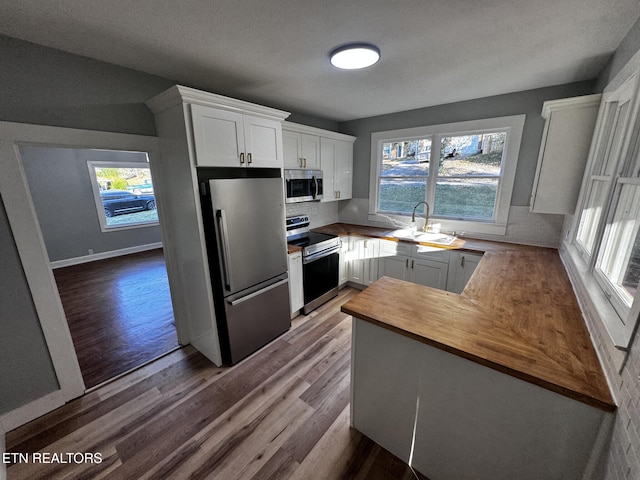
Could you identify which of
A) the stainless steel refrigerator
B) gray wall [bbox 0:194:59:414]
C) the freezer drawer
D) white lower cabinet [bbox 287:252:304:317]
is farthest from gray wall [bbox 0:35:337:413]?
white lower cabinet [bbox 287:252:304:317]

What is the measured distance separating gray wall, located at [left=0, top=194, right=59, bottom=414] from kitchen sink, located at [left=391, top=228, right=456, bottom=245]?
3389mm

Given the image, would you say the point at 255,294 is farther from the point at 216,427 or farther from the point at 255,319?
the point at 216,427

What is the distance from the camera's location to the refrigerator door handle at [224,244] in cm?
202

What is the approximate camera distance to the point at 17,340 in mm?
1700

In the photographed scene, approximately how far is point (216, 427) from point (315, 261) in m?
1.82

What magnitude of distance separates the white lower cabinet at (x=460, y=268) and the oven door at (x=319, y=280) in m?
1.39

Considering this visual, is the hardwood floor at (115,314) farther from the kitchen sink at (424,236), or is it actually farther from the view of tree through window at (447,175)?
the view of tree through window at (447,175)

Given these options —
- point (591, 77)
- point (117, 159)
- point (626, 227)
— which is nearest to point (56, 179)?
point (117, 159)

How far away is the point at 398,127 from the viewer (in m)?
3.52

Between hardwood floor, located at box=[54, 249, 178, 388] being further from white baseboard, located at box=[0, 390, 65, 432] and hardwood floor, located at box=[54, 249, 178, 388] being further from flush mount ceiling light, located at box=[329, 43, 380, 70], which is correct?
flush mount ceiling light, located at box=[329, 43, 380, 70]

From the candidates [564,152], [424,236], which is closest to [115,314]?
[424,236]

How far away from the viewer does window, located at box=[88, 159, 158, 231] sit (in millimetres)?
5141

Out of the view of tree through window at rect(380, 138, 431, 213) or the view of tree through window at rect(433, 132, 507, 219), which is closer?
the view of tree through window at rect(433, 132, 507, 219)

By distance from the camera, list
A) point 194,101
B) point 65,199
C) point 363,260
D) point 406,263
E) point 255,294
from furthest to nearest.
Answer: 1. point 65,199
2. point 363,260
3. point 406,263
4. point 255,294
5. point 194,101
